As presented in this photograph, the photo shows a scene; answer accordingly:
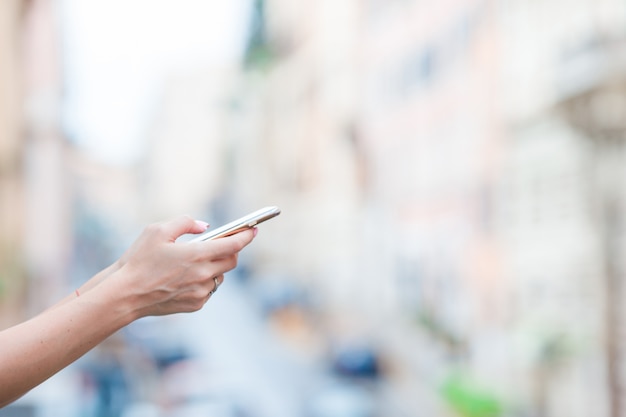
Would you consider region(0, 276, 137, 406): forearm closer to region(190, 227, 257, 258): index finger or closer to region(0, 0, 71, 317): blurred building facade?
region(190, 227, 257, 258): index finger

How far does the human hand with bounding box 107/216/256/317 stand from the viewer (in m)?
1.34

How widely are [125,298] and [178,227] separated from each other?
12 cm

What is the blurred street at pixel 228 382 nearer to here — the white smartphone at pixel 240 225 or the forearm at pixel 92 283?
the forearm at pixel 92 283

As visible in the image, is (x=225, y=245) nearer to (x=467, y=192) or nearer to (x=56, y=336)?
(x=56, y=336)

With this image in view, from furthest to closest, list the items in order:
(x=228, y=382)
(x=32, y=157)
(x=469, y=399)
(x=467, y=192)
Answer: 1. (x=228, y=382)
2. (x=467, y=192)
3. (x=469, y=399)
4. (x=32, y=157)

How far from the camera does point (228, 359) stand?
25344 millimetres

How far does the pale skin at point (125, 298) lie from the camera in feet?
4.33

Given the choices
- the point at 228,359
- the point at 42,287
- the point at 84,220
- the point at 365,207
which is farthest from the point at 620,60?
the point at 84,220

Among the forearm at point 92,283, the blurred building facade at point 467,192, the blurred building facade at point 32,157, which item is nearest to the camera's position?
the forearm at point 92,283

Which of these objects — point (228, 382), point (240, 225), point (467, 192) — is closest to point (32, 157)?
point (467, 192)

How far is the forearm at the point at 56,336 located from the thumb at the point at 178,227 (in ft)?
0.34

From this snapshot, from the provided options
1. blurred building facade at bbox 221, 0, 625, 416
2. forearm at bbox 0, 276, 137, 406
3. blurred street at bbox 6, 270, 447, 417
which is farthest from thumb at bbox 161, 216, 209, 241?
blurred building facade at bbox 221, 0, 625, 416

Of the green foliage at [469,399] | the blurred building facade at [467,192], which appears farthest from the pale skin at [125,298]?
the green foliage at [469,399]

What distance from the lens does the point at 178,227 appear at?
1363mm
